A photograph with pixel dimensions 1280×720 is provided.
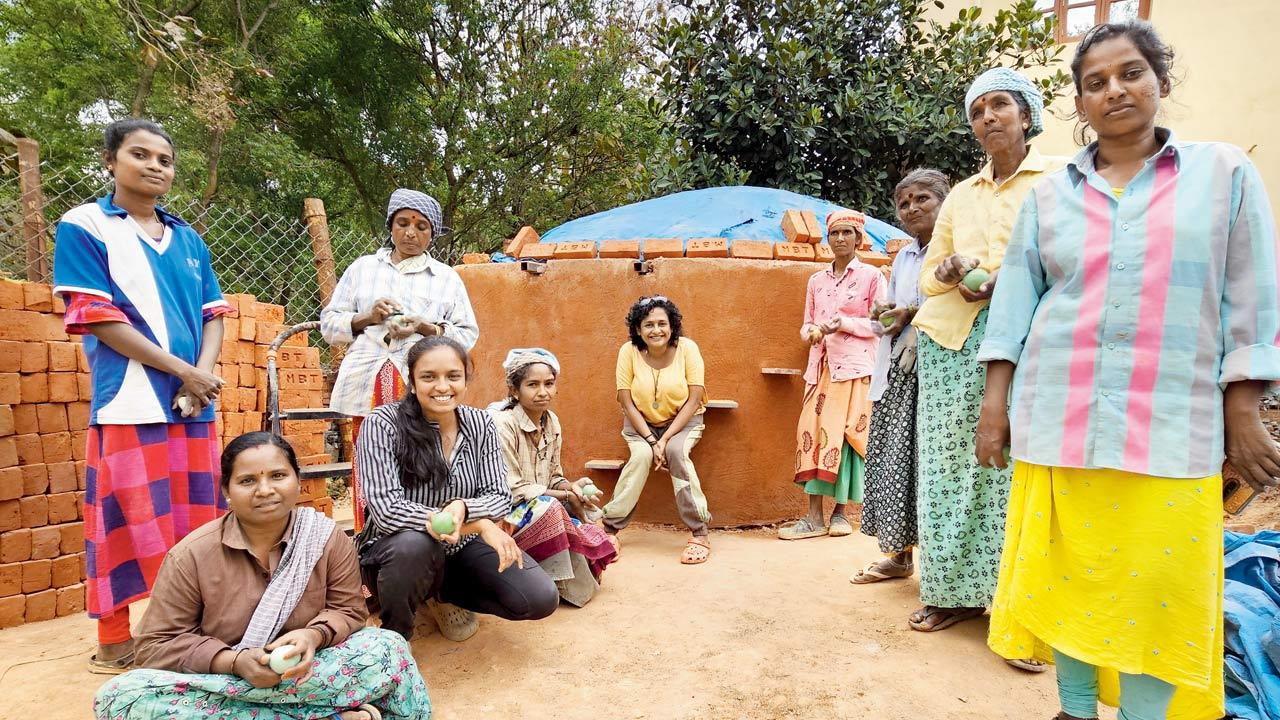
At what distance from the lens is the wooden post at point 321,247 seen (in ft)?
19.1

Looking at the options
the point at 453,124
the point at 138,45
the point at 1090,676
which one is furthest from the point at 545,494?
the point at 138,45

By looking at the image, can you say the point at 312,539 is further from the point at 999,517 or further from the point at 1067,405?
the point at 999,517

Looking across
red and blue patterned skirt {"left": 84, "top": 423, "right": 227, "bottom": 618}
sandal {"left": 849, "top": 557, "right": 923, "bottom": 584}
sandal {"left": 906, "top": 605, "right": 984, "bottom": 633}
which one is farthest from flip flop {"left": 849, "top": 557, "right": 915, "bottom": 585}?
red and blue patterned skirt {"left": 84, "top": 423, "right": 227, "bottom": 618}

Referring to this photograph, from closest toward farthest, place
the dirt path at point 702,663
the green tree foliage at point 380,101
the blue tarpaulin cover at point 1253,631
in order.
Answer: the blue tarpaulin cover at point 1253,631
the dirt path at point 702,663
the green tree foliage at point 380,101

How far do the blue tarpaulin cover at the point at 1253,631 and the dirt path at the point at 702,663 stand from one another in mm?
503

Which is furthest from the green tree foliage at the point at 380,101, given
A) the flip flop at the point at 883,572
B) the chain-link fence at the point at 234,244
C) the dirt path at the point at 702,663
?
the dirt path at the point at 702,663

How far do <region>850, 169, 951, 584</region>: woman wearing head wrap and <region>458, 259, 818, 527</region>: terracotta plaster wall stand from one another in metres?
1.25

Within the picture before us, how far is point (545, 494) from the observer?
127 inches

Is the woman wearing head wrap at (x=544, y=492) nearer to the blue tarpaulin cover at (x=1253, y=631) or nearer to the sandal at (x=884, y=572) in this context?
the sandal at (x=884, y=572)

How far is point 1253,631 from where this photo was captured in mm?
2205

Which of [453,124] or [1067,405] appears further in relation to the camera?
[453,124]

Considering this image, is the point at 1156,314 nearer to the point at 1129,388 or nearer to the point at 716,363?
the point at 1129,388

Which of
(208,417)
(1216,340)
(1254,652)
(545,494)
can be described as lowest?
(1254,652)

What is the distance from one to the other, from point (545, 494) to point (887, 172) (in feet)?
21.8
